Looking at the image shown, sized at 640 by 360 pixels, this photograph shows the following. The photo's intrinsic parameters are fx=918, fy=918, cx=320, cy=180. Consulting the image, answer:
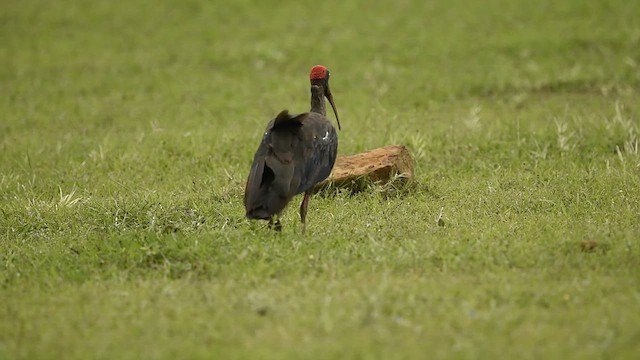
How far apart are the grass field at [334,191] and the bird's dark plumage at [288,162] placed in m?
0.30

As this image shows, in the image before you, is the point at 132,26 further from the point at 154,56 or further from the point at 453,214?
the point at 453,214

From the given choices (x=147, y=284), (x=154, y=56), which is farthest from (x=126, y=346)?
(x=154, y=56)

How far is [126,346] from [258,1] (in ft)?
46.5

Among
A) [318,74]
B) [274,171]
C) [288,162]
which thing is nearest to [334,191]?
[318,74]

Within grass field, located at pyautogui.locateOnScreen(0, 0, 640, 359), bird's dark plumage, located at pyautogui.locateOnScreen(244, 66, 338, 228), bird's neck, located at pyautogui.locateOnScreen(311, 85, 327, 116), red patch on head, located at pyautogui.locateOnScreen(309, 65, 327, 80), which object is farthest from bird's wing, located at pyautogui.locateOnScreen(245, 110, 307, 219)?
red patch on head, located at pyautogui.locateOnScreen(309, 65, 327, 80)

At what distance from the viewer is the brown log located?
7.95 metres

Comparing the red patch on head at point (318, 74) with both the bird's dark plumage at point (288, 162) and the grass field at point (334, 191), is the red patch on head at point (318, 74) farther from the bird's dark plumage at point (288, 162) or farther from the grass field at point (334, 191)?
the grass field at point (334, 191)

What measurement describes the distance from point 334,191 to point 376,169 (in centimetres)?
43

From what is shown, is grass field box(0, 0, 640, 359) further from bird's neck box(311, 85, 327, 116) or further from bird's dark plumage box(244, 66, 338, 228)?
bird's neck box(311, 85, 327, 116)

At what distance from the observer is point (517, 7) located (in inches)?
653

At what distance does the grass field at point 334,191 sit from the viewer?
497cm

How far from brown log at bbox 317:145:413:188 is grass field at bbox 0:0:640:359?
0.14m

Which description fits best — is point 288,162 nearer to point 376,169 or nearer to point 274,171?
point 274,171

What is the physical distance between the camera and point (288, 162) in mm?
6770
